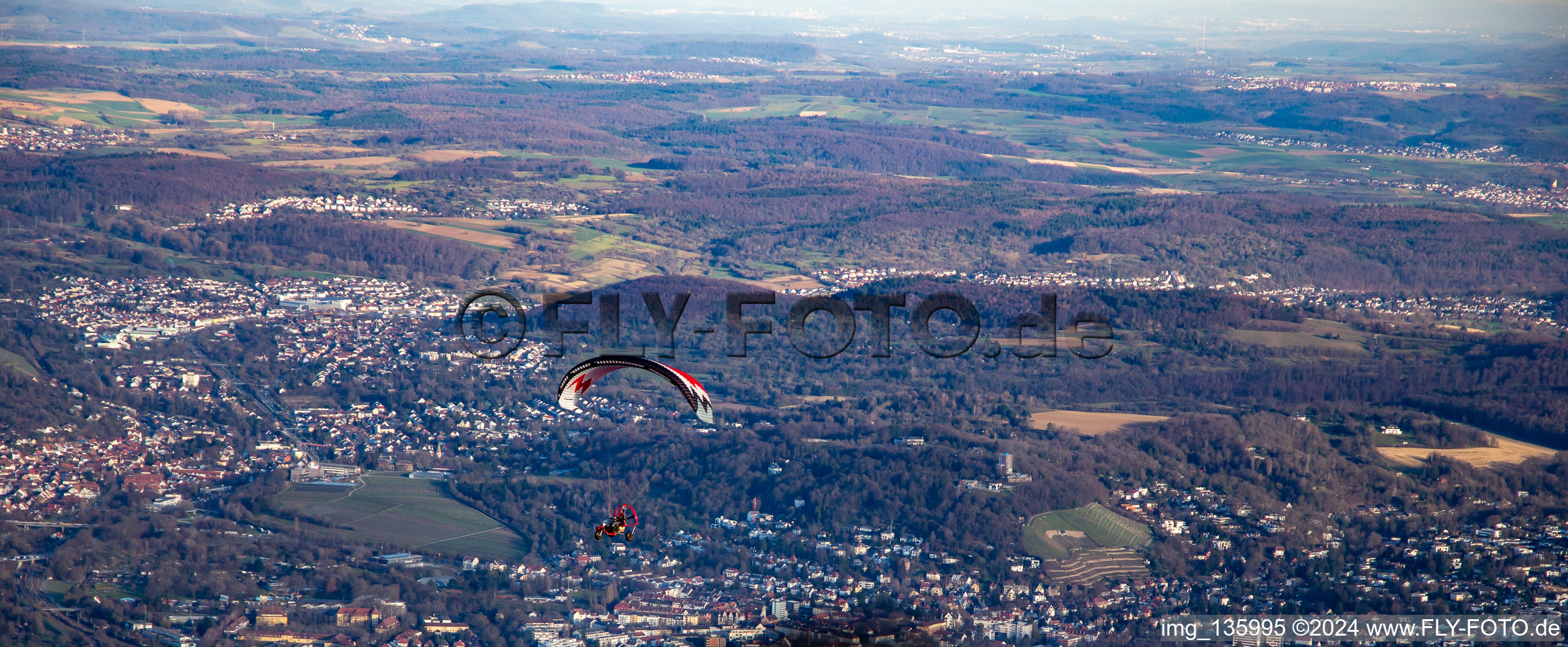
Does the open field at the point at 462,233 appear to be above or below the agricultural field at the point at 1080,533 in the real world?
above

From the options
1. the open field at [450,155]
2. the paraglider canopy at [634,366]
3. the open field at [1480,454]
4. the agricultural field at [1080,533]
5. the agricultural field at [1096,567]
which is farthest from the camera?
the open field at [450,155]

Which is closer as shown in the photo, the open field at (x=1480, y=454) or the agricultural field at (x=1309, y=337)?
the open field at (x=1480, y=454)

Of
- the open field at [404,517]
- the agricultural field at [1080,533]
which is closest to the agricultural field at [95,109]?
the open field at [404,517]

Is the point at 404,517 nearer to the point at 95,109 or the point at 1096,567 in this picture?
the point at 1096,567

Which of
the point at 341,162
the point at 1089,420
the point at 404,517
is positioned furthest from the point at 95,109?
the point at 1089,420

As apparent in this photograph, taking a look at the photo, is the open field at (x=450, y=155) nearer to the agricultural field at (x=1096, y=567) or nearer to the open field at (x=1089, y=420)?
the open field at (x=1089, y=420)

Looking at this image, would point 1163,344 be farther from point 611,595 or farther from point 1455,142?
point 1455,142

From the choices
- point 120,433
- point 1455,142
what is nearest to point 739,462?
point 120,433

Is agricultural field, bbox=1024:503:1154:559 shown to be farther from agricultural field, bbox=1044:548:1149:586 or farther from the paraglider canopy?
the paraglider canopy
